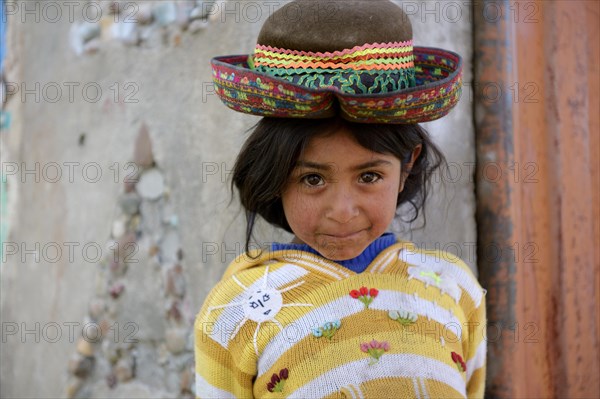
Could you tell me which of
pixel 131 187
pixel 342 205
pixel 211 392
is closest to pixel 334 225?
pixel 342 205

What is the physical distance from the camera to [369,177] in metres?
1.36

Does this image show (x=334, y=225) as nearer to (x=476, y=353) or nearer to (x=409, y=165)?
(x=409, y=165)

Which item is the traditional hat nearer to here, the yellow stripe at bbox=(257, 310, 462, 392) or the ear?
the ear

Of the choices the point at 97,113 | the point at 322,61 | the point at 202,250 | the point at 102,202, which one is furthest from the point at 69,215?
the point at 322,61

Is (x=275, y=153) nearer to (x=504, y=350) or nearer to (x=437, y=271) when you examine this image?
(x=437, y=271)

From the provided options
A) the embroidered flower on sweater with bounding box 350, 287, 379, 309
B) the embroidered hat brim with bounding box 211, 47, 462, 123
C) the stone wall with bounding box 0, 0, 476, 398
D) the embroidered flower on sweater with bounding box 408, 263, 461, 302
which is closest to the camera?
the embroidered hat brim with bounding box 211, 47, 462, 123

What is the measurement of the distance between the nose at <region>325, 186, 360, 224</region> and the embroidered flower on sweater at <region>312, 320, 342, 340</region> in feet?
0.76

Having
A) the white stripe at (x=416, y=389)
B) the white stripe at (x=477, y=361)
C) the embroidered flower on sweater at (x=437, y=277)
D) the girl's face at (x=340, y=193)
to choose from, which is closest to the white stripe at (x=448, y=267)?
the embroidered flower on sweater at (x=437, y=277)

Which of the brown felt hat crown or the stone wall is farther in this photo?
the stone wall

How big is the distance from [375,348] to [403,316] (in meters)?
0.11

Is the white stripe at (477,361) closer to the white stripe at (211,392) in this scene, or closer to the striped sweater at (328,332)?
the striped sweater at (328,332)

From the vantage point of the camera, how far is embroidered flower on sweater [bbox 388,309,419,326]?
1.42m

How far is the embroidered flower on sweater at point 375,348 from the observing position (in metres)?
1.36

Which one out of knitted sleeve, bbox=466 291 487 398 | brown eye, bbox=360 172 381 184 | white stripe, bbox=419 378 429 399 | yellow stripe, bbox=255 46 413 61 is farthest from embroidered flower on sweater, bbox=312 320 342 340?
yellow stripe, bbox=255 46 413 61
